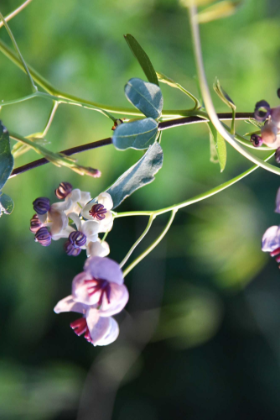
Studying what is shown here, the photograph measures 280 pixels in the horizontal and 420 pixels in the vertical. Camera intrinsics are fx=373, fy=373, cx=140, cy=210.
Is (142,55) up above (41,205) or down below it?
above

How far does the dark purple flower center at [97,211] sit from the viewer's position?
355mm

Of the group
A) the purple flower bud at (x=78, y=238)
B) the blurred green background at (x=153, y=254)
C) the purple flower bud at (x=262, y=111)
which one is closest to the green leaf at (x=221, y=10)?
the purple flower bud at (x=262, y=111)

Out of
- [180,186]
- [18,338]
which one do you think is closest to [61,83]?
[180,186]

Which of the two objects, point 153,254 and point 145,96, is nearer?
point 145,96

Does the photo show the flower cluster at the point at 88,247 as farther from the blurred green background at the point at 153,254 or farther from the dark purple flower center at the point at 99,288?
the blurred green background at the point at 153,254

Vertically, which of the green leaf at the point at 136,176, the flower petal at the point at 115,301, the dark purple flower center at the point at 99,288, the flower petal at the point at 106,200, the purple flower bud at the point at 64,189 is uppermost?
the green leaf at the point at 136,176

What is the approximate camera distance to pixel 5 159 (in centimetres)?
35

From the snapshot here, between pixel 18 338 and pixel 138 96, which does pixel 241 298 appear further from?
pixel 138 96

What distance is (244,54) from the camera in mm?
1297

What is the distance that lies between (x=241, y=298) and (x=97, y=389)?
764 millimetres

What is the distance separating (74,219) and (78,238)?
0.9 inches

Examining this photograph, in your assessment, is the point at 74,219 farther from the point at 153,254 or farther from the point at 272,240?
the point at 153,254

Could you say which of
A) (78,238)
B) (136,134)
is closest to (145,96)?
(136,134)

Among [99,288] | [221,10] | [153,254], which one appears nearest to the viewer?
[221,10]
